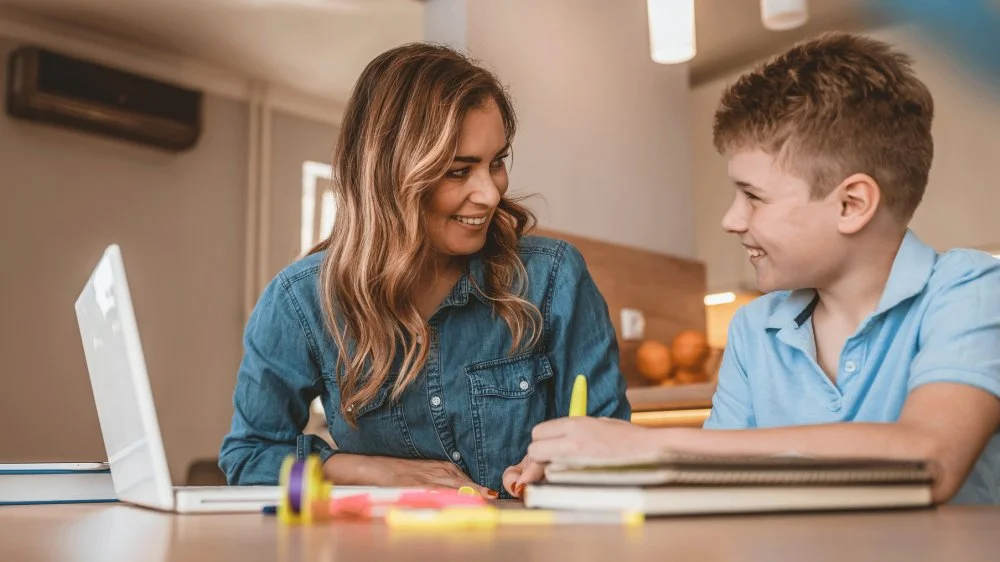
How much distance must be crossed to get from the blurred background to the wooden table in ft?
5.00

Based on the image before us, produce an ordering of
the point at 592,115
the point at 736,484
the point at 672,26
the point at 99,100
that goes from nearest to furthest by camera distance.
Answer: the point at 736,484 → the point at 672,26 → the point at 592,115 → the point at 99,100

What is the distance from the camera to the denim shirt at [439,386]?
1.26 metres

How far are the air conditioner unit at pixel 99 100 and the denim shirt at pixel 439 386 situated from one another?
2840 millimetres

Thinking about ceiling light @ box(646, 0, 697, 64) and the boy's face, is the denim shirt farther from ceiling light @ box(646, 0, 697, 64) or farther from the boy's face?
ceiling light @ box(646, 0, 697, 64)

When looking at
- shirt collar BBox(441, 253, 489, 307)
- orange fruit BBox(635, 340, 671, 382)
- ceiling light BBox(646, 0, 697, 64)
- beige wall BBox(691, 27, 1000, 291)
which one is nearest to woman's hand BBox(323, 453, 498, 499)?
shirt collar BBox(441, 253, 489, 307)

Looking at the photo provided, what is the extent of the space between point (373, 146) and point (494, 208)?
0.61 ft

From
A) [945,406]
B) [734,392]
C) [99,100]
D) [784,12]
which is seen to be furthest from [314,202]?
[945,406]

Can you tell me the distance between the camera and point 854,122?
40.1 inches

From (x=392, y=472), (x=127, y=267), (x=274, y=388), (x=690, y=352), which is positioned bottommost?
(x=392, y=472)

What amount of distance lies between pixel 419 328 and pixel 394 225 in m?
0.14

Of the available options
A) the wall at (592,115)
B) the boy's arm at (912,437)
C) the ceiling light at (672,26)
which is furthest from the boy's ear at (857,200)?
the wall at (592,115)

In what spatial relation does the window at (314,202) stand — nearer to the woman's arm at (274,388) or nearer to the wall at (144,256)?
the wall at (144,256)

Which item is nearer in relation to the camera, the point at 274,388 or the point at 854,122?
the point at 854,122

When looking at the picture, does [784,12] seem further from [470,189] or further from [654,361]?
[654,361]
